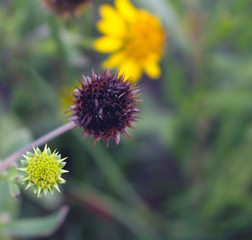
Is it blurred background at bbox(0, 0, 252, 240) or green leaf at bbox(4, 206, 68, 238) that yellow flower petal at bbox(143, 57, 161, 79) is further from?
green leaf at bbox(4, 206, 68, 238)

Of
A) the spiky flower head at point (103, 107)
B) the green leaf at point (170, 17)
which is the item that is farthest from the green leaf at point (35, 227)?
the green leaf at point (170, 17)

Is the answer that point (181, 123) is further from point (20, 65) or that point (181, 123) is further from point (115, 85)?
point (115, 85)

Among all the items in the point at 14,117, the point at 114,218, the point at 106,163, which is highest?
the point at 14,117

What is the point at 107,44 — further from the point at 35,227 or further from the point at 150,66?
the point at 35,227

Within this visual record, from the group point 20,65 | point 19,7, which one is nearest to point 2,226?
point 20,65

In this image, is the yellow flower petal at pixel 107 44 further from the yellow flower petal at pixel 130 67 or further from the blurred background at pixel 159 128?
the blurred background at pixel 159 128

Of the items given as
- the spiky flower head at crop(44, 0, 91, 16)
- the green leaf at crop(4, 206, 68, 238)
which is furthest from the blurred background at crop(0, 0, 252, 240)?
the green leaf at crop(4, 206, 68, 238)

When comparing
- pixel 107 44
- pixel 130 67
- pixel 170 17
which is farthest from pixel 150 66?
pixel 170 17
